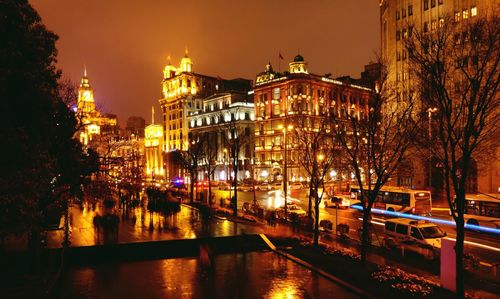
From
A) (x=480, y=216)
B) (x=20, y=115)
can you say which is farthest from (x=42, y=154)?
(x=480, y=216)

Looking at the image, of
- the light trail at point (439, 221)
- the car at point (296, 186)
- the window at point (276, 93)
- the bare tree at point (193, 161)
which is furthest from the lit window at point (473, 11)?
the window at point (276, 93)

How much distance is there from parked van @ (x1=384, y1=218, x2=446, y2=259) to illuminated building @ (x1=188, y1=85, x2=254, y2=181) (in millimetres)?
69111

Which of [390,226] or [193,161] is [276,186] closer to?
[193,161]

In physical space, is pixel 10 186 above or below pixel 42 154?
below

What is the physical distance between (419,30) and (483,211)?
112ft

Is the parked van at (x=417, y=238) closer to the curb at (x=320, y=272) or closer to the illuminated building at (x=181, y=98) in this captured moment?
the curb at (x=320, y=272)

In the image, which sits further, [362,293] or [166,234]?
[166,234]

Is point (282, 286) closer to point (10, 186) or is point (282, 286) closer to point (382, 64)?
point (10, 186)

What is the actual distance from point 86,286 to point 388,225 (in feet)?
56.1

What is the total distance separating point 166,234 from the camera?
25.8 meters

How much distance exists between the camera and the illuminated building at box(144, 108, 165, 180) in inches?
5300

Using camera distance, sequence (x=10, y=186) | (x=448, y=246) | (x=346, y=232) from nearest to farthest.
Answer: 1. (x=10, y=186)
2. (x=448, y=246)
3. (x=346, y=232)

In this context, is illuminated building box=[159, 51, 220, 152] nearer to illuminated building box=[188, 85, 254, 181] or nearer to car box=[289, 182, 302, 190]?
illuminated building box=[188, 85, 254, 181]

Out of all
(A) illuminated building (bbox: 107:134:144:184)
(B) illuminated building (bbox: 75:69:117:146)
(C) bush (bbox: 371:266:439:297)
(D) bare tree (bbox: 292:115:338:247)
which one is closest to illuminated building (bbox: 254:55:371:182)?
(A) illuminated building (bbox: 107:134:144:184)
